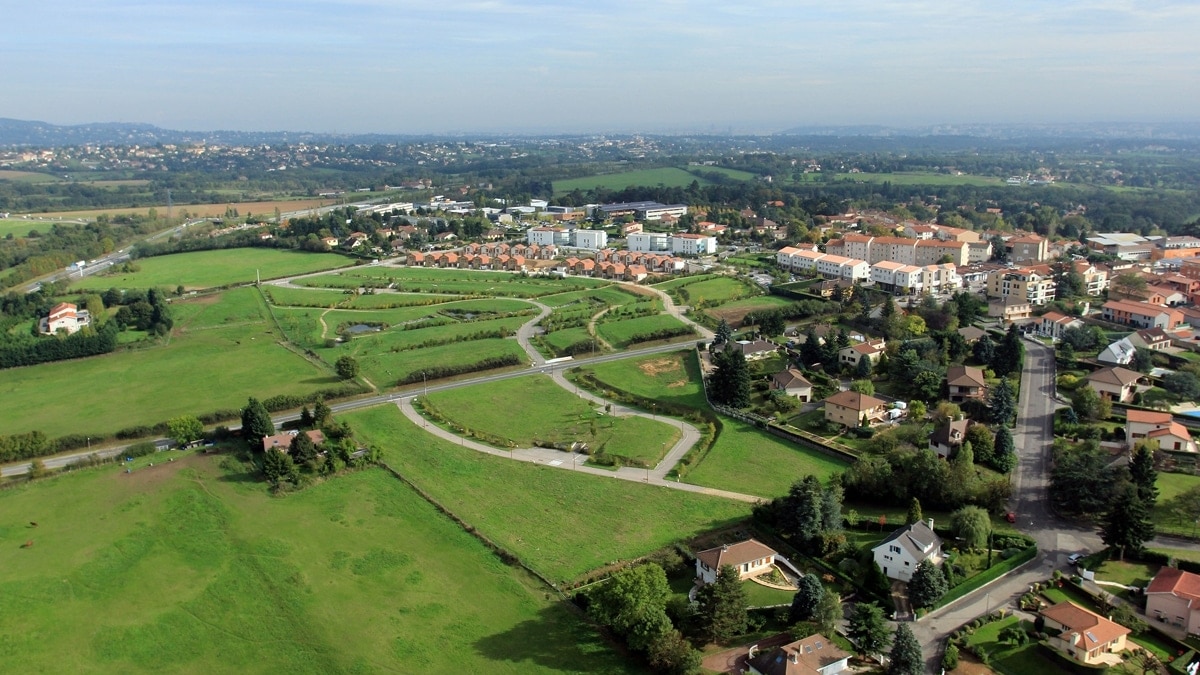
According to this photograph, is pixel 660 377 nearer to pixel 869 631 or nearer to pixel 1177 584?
pixel 869 631

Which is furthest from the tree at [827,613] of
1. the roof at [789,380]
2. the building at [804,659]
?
the roof at [789,380]

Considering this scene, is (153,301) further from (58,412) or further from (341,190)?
(341,190)

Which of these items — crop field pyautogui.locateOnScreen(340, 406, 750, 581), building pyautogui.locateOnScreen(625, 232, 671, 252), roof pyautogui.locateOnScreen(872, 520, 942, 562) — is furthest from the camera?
building pyautogui.locateOnScreen(625, 232, 671, 252)

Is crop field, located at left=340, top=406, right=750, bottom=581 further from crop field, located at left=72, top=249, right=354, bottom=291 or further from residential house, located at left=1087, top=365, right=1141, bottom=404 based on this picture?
crop field, located at left=72, top=249, right=354, bottom=291

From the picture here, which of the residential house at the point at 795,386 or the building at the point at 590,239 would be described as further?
the building at the point at 590,239

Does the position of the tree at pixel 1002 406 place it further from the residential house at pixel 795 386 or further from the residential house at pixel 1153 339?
the residential house at pixel 1153 339

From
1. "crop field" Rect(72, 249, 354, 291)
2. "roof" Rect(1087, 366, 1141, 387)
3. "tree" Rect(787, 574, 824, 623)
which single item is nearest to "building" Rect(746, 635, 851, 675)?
"tree" Rect(787, 574, 824, 623)

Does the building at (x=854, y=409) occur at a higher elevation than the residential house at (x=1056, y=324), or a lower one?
lower
